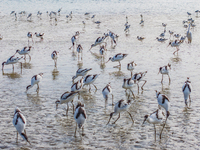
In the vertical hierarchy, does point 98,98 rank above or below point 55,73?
below

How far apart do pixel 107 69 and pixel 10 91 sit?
486 centimetres

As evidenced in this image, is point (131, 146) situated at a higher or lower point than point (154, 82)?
lower

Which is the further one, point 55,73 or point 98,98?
point 55,73

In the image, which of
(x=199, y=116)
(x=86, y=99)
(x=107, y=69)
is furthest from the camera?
(x=107, y=69)

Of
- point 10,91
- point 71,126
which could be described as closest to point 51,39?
point 10,91

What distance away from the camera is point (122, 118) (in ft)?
26.8

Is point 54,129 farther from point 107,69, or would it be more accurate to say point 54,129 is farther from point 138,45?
point 138,45

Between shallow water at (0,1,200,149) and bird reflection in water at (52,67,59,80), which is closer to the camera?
shallow water at (0,1,200,149)

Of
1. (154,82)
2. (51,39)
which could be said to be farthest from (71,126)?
(51,39)

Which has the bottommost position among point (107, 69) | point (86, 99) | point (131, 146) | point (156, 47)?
point (131, 146)

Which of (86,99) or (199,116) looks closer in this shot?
(199,116)

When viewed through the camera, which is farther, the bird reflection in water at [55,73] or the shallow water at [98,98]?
the bird reflection in water at [55,73]

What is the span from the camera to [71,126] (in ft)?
25.1

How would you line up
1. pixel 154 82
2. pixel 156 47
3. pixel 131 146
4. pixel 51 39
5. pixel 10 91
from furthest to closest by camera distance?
1. pixel 51 39
2. pixel 156 47
3. pixel 154 82
4. pixel 10 91
5. pixel 131 146
